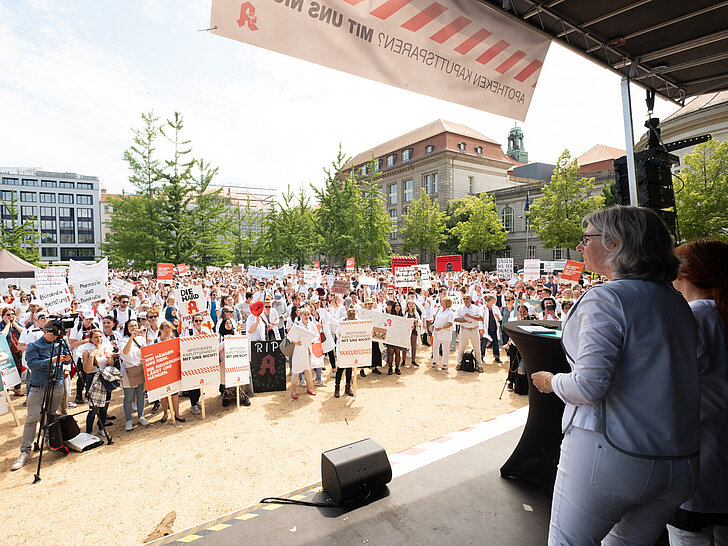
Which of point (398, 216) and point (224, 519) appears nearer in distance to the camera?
point (224, 519)

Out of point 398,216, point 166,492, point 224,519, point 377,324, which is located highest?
point 398,216

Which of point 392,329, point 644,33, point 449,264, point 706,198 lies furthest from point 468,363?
point 706,198

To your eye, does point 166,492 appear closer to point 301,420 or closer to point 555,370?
point 301,420

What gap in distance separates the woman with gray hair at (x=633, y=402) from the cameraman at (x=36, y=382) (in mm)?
6765

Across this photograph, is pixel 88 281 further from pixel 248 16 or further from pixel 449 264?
pixel 449 264

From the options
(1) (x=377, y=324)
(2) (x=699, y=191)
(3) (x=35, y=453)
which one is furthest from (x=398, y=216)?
(3) (x=35, y=453)

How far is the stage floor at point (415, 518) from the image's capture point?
290 cm

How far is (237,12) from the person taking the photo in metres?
2.09

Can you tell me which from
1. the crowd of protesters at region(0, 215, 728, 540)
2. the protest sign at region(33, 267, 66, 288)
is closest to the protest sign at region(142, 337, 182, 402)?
the crowd of protesters at region(0, 215, 728, 540)

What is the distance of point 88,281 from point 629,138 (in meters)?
13.3

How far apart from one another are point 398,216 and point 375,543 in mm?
64548

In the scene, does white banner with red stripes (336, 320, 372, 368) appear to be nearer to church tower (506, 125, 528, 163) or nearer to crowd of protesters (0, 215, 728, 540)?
crowd of protesters (0, 215, 728, 540)

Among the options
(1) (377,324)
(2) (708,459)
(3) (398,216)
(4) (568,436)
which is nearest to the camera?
(4) (568,436)

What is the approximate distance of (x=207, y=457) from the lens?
5.82 m
